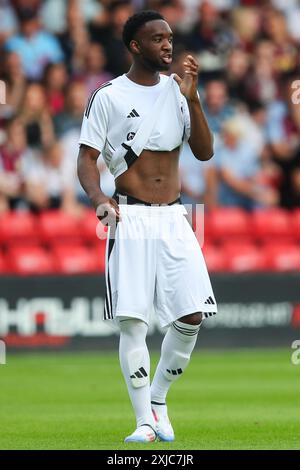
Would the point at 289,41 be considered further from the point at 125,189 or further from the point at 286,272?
the point at 125,189

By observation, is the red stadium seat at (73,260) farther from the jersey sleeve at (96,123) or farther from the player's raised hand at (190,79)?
the player's raised hand at (190,79)

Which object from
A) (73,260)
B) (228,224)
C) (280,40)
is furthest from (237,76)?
(73,260)

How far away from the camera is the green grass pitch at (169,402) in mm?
7871

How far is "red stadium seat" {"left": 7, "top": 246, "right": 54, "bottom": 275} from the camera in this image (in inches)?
583

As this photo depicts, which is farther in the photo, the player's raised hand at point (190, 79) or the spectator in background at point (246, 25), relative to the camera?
the spectator in background at point (246, 25)

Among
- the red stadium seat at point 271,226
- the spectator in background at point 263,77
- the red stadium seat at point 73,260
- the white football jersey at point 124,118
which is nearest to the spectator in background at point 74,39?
the spectator in background at point 263,77

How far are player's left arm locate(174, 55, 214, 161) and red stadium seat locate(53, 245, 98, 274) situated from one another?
707 centimetres

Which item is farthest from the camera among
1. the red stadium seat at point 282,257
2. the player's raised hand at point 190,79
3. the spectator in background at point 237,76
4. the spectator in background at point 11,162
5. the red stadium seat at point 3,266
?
the spectator in background at point 237,76

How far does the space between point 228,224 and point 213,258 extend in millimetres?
586

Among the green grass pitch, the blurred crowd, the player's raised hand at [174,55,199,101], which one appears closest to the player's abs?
the player's raised hand at [174,55,199,101]

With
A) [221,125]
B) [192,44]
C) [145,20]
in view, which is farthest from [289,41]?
[145,20]

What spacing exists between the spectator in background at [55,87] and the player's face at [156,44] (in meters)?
8.21

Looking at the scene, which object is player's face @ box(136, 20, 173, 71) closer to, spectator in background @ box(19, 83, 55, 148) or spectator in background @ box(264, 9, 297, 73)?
spectator in background @ box(19, 83, 55, 148)
